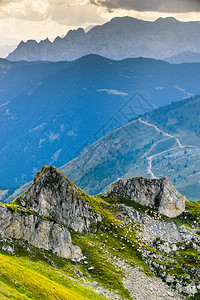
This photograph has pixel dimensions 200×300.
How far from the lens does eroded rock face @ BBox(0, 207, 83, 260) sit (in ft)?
261

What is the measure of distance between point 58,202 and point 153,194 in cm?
4559

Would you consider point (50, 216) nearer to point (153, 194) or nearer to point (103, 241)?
point (103, 241)

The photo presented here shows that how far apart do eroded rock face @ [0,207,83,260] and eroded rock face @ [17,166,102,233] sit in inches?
275

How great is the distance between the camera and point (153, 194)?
12875 cm

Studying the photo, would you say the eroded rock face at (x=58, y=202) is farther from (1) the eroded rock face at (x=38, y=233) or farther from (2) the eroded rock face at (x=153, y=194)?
(2) the eroded rock face at (x=153, y=194)

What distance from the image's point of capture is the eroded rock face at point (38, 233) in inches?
3127

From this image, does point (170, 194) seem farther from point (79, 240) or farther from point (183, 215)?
point (79, 240)

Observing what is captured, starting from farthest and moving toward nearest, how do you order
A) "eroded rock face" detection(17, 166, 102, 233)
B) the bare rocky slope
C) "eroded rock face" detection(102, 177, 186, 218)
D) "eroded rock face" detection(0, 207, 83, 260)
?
"eroded rock face" detection(102, 177, 186, 218), "eroded rock face" detection(17, 166, 102, 233), "eroded rock face" detection(0, 207, 83, 260), the bare rocky slope

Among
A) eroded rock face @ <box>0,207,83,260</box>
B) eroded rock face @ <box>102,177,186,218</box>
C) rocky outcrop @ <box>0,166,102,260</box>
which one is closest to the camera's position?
eroded rock face @ <box>0,207,83,260</box>

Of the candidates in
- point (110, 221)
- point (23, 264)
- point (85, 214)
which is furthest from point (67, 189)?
point (23, 264)

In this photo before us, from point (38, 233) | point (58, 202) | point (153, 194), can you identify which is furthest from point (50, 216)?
point (153, 194)

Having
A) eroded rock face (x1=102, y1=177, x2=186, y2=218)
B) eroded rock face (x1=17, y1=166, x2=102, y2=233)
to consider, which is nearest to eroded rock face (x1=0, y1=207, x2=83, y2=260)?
eroded rock face (x1=17, y1=166, x2=102, y2=233)

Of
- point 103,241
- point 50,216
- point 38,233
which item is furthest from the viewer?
point 103,241

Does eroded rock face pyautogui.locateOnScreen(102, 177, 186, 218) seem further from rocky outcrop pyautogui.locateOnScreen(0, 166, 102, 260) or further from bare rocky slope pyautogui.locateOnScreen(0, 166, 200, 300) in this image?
rocky outcrop pyautogui.locateOnScreen(0, 166, 102, 260)
